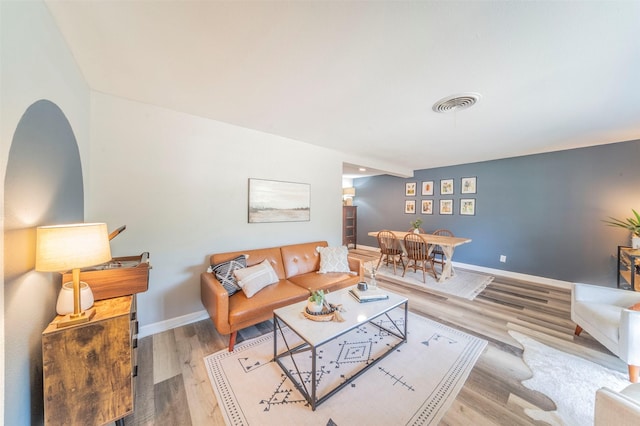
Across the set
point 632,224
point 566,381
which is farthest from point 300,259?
point 632,224

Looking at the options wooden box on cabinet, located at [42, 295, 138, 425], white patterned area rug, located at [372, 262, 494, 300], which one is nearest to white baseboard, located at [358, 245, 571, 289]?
white patterned area rug, located at [372, 262, 494, 300]

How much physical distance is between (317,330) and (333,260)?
5.09 ft

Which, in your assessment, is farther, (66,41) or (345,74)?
(345,74)

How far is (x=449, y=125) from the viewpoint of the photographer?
8.65 ft

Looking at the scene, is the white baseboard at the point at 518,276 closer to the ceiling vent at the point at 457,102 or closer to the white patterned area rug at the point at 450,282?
the white patterned area rug at the point at 450,282

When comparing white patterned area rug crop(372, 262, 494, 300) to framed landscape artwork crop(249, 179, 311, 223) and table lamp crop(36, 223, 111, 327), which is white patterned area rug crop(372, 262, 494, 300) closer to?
framed landscape artwork crop(249, 179, 311, 223)

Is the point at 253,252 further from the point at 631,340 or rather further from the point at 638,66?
the point at 638,66

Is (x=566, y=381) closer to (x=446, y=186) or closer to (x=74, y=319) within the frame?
(x=74, y=319)

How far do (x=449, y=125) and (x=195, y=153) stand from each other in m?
3.04

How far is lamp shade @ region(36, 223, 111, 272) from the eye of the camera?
1014 mm

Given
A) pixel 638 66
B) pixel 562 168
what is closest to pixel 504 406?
pixel 638 66

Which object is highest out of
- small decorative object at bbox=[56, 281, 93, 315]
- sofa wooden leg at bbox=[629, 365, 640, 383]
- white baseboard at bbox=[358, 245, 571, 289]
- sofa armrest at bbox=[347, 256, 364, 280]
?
small decorative object at bbox=[56, 281, 93, 315]

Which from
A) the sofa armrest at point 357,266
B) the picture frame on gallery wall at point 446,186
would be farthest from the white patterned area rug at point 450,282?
the picture frame on gallery wall at point 446,186

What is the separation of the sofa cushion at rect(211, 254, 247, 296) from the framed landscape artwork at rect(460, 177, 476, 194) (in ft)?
15.8
